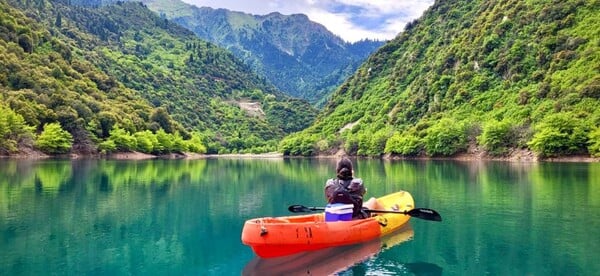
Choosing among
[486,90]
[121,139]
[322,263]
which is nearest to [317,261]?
[322,263]

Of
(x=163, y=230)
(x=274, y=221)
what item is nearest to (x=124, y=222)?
(x=163, y=230)

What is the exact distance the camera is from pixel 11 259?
16.8 metres

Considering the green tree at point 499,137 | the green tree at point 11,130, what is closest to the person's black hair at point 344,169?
the green tree at point 499,137

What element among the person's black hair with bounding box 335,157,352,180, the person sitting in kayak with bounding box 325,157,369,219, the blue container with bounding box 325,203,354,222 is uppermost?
the person's black hair with bounding box 335,157,352,180

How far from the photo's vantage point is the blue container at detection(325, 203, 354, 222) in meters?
18.1

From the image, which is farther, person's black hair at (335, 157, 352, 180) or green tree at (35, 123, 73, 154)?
green tree at (35, 123, 73, 154)

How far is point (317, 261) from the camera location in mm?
16703

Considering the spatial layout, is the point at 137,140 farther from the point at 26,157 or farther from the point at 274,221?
Answer: the point at 274,221

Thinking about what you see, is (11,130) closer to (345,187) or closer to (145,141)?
(145,141)

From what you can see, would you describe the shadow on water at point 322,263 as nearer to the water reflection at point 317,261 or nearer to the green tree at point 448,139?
the water reflection at point 317,261

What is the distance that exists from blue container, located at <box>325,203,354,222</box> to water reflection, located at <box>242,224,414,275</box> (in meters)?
1.06

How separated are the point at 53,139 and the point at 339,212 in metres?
95.5

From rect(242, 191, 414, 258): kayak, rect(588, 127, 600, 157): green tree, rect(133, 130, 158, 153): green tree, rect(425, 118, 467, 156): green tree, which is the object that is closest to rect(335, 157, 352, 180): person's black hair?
rect(242, 191, 414, 258): kayak

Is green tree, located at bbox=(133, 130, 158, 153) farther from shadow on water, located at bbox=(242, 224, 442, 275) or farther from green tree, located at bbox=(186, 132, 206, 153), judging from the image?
shadow on water, located at bbox=(242, 224, 442, 275)
